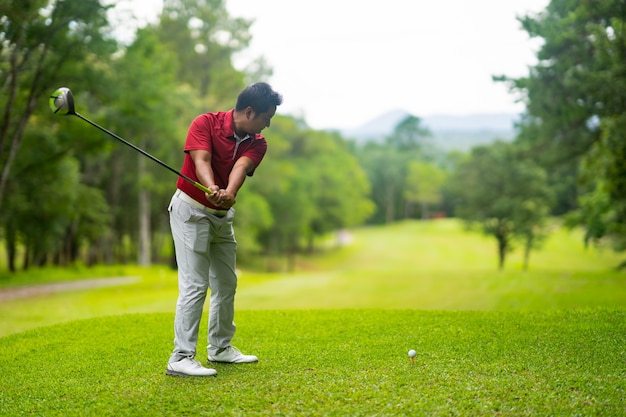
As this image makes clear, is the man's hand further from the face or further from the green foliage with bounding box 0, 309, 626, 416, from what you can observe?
the green foliage with bounding box 0, 309, 626, 416

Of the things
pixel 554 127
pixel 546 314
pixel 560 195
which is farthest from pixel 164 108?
pixel 560 195

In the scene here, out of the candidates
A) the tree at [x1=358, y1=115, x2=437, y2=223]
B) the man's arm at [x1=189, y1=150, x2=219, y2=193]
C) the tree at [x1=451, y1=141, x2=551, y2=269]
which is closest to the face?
the man's arm at [x1=189, y1=150, x2=219, y2=193]

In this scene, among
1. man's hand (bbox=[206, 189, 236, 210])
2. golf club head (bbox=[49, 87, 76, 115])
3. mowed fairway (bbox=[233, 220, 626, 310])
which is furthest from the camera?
mowed fairway (bbox=[233, 220, 626, 310])

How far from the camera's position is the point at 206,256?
584cm

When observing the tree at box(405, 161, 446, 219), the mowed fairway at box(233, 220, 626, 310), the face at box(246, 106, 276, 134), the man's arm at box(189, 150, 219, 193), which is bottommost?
the mowed fairway at box(233, 220, 626, 310)

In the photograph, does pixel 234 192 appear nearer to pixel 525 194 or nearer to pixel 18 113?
pixel 18 113

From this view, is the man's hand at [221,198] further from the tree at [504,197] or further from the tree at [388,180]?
the tree at [388,180]

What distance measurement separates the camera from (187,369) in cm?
553

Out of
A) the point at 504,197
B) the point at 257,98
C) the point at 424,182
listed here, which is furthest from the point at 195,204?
the point at 424,182

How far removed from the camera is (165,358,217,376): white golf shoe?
552 centimetres

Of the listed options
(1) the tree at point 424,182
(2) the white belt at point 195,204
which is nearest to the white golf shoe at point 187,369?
(2) the white belt at point 195,204

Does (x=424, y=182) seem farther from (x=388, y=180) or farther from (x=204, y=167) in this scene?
(x=204, y=167)

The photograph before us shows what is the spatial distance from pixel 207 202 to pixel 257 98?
107 centimetres

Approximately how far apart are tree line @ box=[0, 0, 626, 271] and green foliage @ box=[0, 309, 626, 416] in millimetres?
8910
